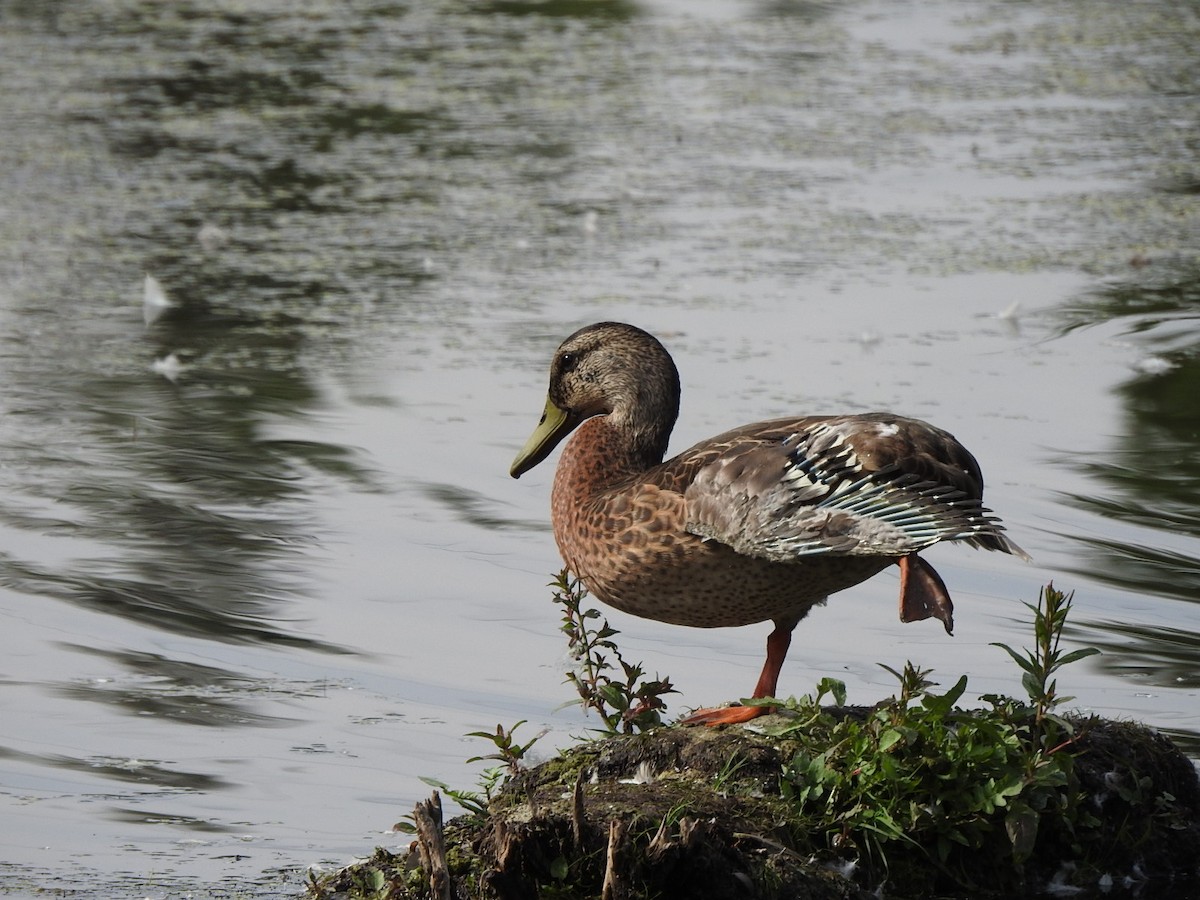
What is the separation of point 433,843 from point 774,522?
1.08m

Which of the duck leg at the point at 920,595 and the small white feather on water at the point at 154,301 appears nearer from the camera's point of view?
the duck leg at the point at 920,595

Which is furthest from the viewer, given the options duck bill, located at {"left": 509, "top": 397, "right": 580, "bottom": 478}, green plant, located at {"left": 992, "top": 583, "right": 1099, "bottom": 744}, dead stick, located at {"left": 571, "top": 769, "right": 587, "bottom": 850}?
duck bill, located at {"left": 509, "top": 397, "right": 580, "bottom": 478}

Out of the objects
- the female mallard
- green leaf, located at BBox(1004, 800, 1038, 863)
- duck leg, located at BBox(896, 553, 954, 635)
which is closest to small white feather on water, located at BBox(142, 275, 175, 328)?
the female mallard

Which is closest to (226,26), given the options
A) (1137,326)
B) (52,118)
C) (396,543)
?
(52,118)

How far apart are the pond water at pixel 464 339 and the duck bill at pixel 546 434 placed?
1.67 feet

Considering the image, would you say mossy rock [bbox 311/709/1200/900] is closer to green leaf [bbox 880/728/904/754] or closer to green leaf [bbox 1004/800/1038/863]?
green leaf [bbox 1004/800/1038/863]

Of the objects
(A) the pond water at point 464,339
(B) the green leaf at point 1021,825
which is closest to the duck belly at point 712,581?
(A) the pond water at point 464,339

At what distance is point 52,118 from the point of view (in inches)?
482

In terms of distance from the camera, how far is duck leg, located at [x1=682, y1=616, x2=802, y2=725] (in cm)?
425

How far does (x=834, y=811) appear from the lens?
3.96 meters

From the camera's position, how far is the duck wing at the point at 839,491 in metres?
4.11

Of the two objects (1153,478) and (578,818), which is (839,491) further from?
(1153,478)

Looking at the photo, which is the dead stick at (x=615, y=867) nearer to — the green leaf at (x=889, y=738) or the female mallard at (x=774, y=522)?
the green leaf at (x=889, y=738)

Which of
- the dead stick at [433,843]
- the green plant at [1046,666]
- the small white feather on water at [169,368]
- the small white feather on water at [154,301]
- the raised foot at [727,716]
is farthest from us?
the small white feather on water at [154,301]
